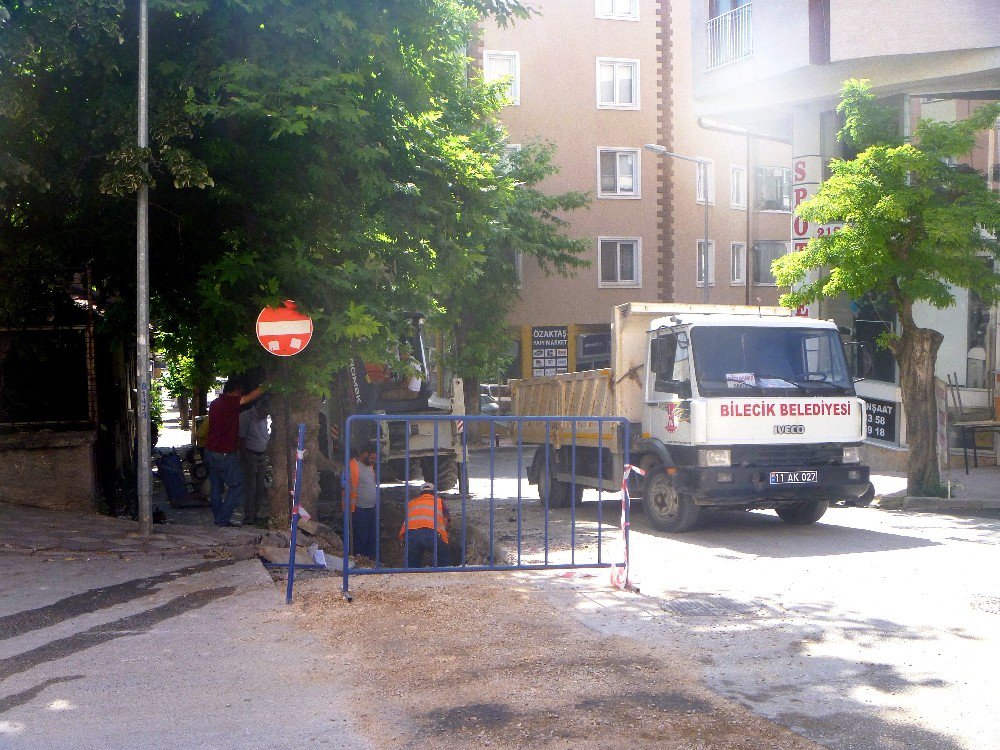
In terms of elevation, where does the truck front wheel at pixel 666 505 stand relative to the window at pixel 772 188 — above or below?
below

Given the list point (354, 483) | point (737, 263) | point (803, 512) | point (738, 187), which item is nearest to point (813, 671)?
point (354, 483)

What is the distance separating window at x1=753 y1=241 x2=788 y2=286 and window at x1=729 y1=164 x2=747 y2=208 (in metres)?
1.56

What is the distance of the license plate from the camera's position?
12.5 meters

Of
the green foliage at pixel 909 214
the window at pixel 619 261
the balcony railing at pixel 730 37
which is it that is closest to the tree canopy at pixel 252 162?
the green foliage at pixel 909 214

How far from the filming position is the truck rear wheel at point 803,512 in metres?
13.6

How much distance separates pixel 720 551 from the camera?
38.3 ft

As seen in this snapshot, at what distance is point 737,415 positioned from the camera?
12.5 metres

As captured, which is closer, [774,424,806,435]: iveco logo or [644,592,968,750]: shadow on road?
[644,592,968,750]: shadow on road

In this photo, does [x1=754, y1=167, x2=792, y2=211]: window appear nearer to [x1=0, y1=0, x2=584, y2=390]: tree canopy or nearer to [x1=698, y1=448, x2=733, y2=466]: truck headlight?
[x1=0, y1=0, x2=584, y2=390]: tree canopy

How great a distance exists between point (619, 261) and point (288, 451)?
26741 mm

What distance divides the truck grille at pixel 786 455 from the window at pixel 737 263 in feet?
95.8

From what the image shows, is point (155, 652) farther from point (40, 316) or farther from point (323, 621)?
point (40, 316)

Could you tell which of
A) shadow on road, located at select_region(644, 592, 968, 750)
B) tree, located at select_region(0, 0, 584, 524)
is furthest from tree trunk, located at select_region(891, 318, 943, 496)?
shadow on road, located at select_region(644, 592, 968, 750)

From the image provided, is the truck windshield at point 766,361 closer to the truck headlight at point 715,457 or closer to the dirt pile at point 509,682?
the truck headlight at point 715,457
